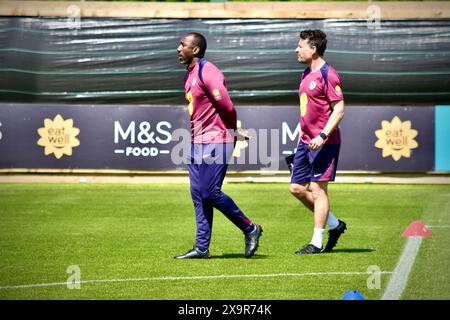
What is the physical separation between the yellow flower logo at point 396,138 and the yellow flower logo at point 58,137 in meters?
5.67

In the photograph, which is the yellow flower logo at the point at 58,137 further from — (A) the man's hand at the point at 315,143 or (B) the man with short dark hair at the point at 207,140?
(A) the man's hand at the point at 315,143

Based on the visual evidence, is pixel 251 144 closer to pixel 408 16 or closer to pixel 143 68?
pixel 143 68

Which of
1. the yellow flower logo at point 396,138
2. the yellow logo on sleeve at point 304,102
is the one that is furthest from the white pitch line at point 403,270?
the yellow flower logo at point 396,138

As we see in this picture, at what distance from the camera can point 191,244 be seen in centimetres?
1145

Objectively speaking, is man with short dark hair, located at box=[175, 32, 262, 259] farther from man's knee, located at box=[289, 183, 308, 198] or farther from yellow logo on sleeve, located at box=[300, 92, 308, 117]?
yellow logo on sleeve, located at box=[300, 92, 308, 117]

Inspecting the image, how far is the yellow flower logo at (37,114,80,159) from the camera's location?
1931 cm

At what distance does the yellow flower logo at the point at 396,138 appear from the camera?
19.2 metres

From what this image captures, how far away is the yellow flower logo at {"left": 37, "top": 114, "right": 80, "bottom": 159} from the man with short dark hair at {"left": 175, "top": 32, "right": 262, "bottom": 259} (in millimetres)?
9440

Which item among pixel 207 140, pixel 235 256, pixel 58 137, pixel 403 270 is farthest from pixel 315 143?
pixel 58 137

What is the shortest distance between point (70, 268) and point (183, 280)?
129 cm

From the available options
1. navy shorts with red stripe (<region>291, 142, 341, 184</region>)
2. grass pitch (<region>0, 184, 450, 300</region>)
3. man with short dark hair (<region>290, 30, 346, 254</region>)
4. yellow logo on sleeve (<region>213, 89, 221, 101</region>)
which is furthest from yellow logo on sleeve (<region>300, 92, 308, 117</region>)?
grass pitch (<region>0, 184, 450, 300</region>)

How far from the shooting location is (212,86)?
32.6 ft

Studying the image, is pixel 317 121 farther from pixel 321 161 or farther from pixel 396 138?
pixel 396 138
